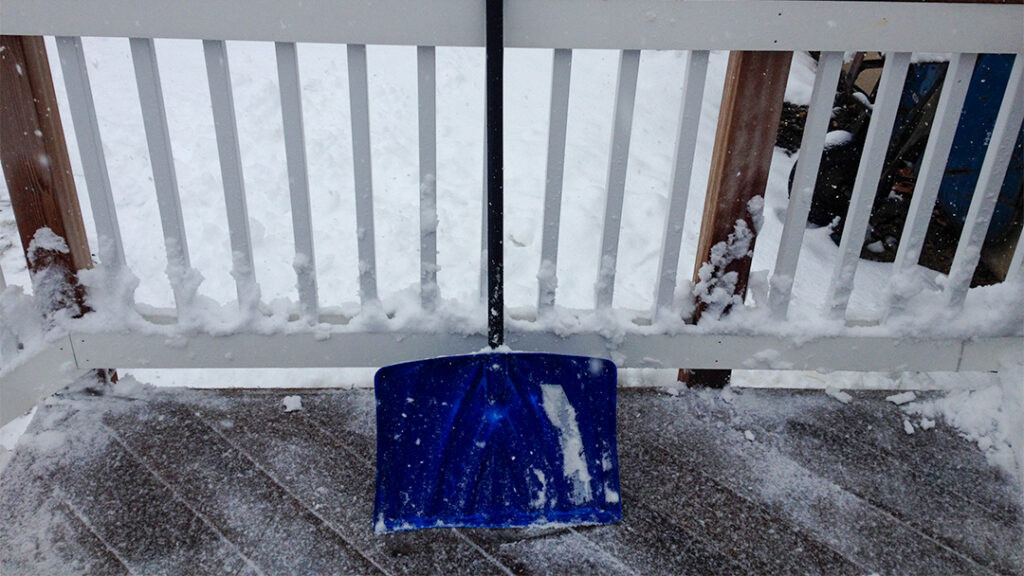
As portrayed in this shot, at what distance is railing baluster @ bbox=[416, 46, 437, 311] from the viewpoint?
5.05 ft

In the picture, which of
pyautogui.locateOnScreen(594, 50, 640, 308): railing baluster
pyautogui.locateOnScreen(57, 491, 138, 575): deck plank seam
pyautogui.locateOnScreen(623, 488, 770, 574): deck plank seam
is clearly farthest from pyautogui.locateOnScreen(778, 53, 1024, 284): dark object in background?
pyautogui.locateOnScreen(57, 491, 138, 575): deck plank seam

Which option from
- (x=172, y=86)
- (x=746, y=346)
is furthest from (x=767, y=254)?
(x=172, y=86)

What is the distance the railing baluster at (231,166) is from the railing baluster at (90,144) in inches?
9.1

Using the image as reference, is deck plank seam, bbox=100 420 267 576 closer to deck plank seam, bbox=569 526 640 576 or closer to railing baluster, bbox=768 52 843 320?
deck plank seam, bbox=569 526 640 576

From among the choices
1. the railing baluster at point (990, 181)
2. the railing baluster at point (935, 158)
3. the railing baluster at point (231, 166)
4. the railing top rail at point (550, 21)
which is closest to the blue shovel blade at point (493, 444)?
the railing baluster at point (231, 166)

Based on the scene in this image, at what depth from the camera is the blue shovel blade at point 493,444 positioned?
159 centimetres

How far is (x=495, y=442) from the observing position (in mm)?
1595

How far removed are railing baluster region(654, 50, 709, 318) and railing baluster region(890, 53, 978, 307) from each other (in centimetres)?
51

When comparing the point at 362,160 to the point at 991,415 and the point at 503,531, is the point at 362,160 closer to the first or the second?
the point at 503,531

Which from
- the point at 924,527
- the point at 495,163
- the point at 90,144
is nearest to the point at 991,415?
the point at 924,527

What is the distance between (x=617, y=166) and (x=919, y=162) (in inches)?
111

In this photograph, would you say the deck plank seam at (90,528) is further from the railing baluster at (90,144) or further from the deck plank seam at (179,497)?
the railing baluster at (90,144)

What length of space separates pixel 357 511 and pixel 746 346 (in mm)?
978

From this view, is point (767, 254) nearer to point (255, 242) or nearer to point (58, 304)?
point (255, 242)
